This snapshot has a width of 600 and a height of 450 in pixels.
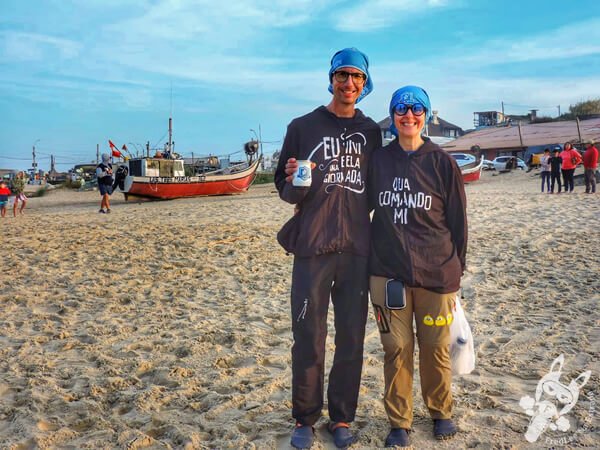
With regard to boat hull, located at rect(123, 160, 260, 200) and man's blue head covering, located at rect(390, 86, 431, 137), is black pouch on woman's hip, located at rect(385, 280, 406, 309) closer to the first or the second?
man's blue head covering, located at rect(390, 86, 431, 137)

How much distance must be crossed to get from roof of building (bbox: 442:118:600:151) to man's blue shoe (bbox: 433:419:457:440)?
36.9 meters

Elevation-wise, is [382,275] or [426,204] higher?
[426,204]

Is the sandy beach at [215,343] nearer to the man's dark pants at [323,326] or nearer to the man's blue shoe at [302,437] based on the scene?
the man's blue shoe at [302,437]

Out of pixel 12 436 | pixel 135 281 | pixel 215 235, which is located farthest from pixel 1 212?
pixel 12 436

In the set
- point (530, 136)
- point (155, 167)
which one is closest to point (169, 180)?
point (155, 167)

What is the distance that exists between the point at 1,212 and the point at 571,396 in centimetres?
1688

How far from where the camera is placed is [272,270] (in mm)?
7145

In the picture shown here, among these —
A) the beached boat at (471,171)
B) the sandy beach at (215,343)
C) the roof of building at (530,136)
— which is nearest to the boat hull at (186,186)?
the beached boat at (471,171)

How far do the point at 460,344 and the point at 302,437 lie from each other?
37.7 inches

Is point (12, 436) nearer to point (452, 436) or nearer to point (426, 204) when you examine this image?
point (452, 436)

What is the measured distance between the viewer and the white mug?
2627 millimetres

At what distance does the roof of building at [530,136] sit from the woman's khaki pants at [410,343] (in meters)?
36.9

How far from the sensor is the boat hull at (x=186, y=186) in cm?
2122

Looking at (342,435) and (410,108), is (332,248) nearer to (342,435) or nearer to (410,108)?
(410,108)
